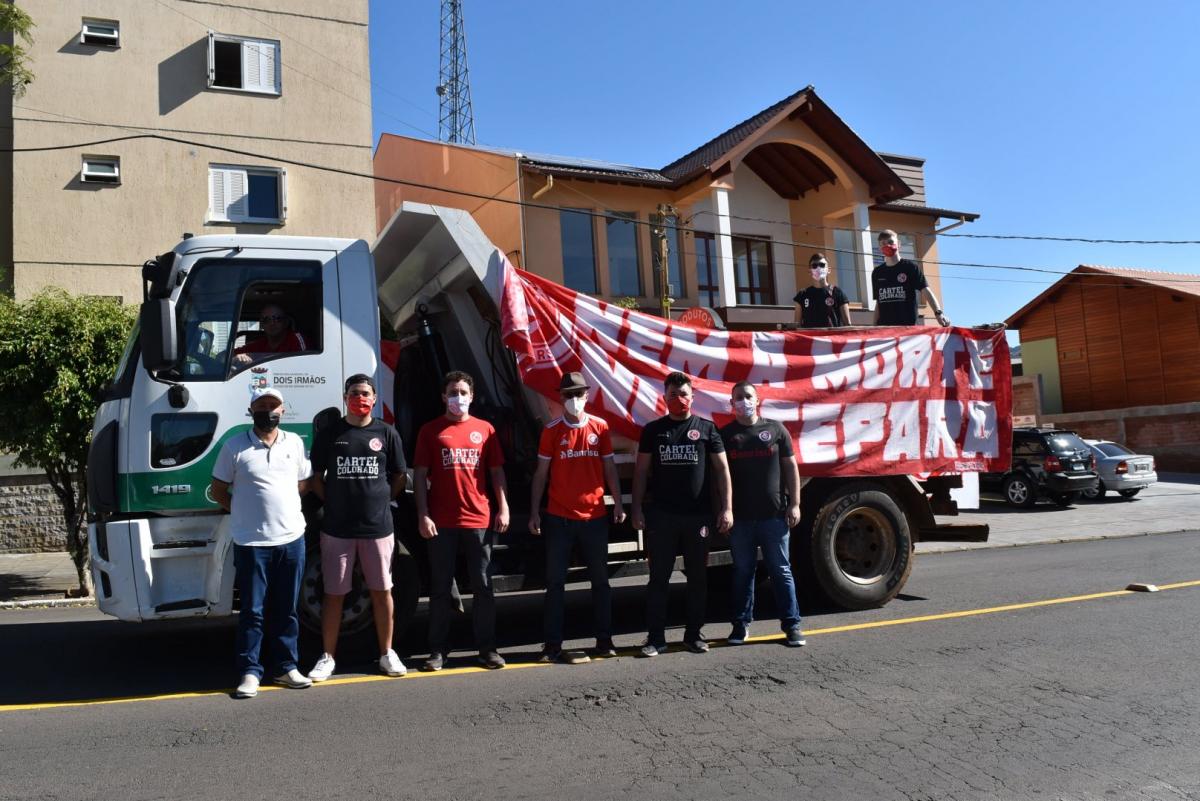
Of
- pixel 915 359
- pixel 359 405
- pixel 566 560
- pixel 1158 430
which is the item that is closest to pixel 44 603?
pixel 359 405

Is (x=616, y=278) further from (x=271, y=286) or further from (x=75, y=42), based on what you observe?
(x=271, y=286)

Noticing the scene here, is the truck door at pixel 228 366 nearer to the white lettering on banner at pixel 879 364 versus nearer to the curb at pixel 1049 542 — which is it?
the white lettering on banner at pixel 879 364

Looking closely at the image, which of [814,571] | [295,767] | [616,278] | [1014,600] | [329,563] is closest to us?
[295,767]

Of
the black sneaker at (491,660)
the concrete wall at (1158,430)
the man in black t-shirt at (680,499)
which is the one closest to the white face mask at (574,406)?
the man in black t-shirt at (680,499)

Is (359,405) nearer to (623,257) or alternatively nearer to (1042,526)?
(1042,526)

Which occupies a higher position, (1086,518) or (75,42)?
(75,42)

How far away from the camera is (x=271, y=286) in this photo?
5934 millimetres

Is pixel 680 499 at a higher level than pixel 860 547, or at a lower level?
higher

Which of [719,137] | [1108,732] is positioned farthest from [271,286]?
[719,137]

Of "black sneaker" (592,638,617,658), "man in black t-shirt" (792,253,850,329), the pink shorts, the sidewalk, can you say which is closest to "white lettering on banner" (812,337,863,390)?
"man in black t-shirt" (792,253,850,329)

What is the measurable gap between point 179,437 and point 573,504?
97.2 inches

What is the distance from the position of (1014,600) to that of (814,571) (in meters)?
2.16

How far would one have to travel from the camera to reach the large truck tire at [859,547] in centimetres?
710

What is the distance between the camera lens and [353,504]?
5.44m
